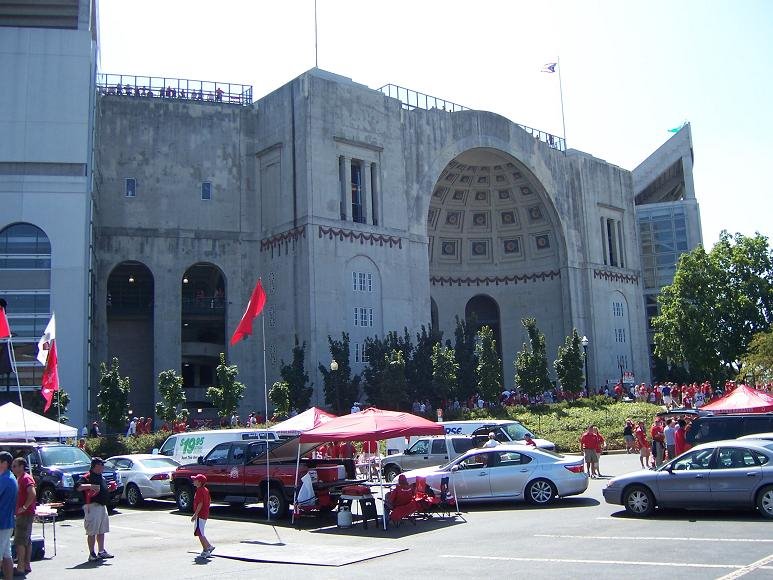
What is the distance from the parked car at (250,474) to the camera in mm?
19859

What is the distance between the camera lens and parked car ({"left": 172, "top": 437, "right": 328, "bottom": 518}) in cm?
1986

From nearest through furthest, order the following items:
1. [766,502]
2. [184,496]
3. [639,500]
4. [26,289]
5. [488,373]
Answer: [766,502] → [639,500] → [184,496] → [26,289] → [488,373]

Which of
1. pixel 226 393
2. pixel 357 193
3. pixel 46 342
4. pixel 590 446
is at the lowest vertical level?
pixel 590 446

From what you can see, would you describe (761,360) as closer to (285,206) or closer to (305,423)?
(305,423)

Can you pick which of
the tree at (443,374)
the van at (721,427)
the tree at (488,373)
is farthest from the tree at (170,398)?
the van at (721,427)

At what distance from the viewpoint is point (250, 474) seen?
2058cm

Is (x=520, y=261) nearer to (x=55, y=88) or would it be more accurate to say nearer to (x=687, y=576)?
(x=55, y=88)

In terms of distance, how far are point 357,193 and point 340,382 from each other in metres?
12.4

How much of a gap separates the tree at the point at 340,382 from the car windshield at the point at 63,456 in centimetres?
1823

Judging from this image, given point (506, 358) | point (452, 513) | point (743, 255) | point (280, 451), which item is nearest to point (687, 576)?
point (452, 513)

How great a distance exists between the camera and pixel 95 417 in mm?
44031

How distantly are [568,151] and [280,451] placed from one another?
150 feet

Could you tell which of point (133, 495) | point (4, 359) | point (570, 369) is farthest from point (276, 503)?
point (570, 369)

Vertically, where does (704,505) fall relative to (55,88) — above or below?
below
